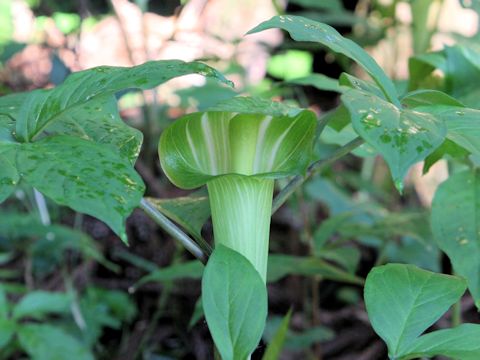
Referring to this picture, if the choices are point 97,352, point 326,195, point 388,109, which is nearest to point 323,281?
point 326,195

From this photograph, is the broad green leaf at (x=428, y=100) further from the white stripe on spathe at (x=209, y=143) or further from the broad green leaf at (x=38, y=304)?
the broad green leaf at (x=38, y=304)

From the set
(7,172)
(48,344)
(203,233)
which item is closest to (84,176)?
(7,172)

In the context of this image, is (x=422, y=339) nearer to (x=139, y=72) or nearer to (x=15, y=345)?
(x=139, y=72)

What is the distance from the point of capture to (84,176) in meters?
0.38

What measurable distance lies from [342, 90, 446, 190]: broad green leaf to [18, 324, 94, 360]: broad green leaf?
0.70 m

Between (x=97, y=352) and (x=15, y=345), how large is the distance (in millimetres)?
153

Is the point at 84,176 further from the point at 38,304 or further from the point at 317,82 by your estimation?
the point at 38,304

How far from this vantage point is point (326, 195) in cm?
144

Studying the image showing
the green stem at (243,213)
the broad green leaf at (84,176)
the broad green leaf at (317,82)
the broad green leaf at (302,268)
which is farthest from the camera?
the broad green leaf at (302,268)

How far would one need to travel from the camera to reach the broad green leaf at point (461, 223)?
0.60m

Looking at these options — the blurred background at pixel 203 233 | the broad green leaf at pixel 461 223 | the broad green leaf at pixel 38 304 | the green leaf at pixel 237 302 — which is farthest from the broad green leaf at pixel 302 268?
the green leaf at pixel 237 302

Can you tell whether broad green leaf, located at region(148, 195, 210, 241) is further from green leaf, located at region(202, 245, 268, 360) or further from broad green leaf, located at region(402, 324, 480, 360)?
broad green leaf, located at region(402, 324, 480, 360)

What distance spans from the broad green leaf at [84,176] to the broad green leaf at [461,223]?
1.14 ft

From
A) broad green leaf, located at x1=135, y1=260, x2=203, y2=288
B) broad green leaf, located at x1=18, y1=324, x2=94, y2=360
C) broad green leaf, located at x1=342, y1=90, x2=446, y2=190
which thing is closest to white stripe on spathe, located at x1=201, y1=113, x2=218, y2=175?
broad green leaf, located at x1=342, y1=90, x2=446, y2=190
